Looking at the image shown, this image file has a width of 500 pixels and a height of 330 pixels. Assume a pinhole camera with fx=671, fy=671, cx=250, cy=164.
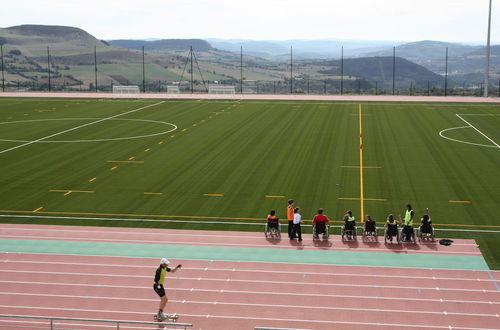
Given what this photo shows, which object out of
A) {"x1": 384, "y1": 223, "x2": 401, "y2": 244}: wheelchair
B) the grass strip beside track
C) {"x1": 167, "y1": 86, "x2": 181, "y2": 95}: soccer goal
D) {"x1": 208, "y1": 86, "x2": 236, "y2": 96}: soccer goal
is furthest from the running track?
{"x1": 167, "y1": 86, "x2": 181, "y2": 95}: soccer goal

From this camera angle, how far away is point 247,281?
20000 mm

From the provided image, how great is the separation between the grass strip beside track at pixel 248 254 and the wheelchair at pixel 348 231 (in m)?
1.34

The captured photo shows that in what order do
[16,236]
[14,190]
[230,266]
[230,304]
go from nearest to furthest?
[230,304] → [230,266] → [16,236] → [14,190]

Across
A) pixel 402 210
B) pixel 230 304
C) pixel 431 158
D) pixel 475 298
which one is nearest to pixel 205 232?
pixel 230 304

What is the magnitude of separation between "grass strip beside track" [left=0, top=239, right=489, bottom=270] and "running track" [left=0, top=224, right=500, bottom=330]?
0.11 ft

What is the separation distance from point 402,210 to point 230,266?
9747 millimetres

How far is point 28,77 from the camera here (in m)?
149

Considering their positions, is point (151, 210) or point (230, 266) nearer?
point (230, 266)

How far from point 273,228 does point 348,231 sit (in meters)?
2.69

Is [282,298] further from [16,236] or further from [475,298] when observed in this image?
[16,236]

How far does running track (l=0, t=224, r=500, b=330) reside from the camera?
17.8 metres

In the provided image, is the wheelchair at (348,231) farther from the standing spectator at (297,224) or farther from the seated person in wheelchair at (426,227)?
the seated person in wheelchair at (426,227)

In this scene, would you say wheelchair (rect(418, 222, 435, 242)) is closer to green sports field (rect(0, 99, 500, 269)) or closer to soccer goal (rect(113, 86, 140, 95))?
green sports field (rect(0, 99, 500, 269))

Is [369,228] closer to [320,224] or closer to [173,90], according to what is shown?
[320,224]
